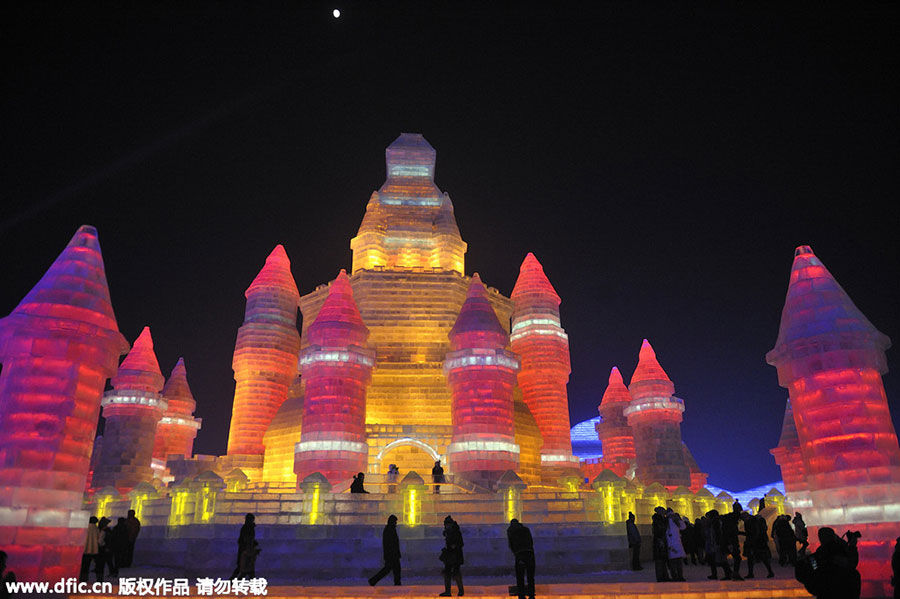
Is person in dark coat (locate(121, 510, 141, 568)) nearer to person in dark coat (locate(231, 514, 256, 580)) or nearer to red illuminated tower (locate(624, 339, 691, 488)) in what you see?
person in dark coat (locate(231, 514, 256, 580))

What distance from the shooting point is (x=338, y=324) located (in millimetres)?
26438

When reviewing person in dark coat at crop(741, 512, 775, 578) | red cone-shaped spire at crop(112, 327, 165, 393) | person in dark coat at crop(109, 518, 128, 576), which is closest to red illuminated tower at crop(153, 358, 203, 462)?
red cone-shaped spire at crop(112, 327, 165, 393)

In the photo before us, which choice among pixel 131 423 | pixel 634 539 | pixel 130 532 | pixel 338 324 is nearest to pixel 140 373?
pixel 131 423

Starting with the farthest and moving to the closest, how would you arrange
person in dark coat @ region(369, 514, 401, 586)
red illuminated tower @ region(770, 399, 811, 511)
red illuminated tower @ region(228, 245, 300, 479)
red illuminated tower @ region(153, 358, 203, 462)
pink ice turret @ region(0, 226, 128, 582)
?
red illuminated tower @ region(153, 358, 203, 462) → red illuminated tower @ region(228, 245, 300, 479) → red illuminated tower @ region(770, 399, 811, 511) → person in dark coat @ region(369, 514, 401, 586) → pink ice turret @ region(0, 226, 128, 582)

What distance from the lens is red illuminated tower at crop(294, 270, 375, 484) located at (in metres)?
24.2

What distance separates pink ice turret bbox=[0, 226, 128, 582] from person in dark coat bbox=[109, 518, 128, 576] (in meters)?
3.92

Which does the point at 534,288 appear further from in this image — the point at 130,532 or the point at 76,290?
the point at 76,290

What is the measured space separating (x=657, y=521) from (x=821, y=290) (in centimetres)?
658

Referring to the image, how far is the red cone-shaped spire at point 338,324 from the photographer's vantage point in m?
26.1

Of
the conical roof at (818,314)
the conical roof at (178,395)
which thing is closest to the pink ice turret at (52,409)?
the conical roof at (818,314)

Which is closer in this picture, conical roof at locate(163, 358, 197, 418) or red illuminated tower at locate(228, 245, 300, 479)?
red illuminated tower at locate(228, 245, 300, 479)

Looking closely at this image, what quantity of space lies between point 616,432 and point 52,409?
34803 millimetres

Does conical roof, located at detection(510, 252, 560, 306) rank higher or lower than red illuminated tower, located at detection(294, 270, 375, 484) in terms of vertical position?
higher

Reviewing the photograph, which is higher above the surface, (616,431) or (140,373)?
(140,373)
